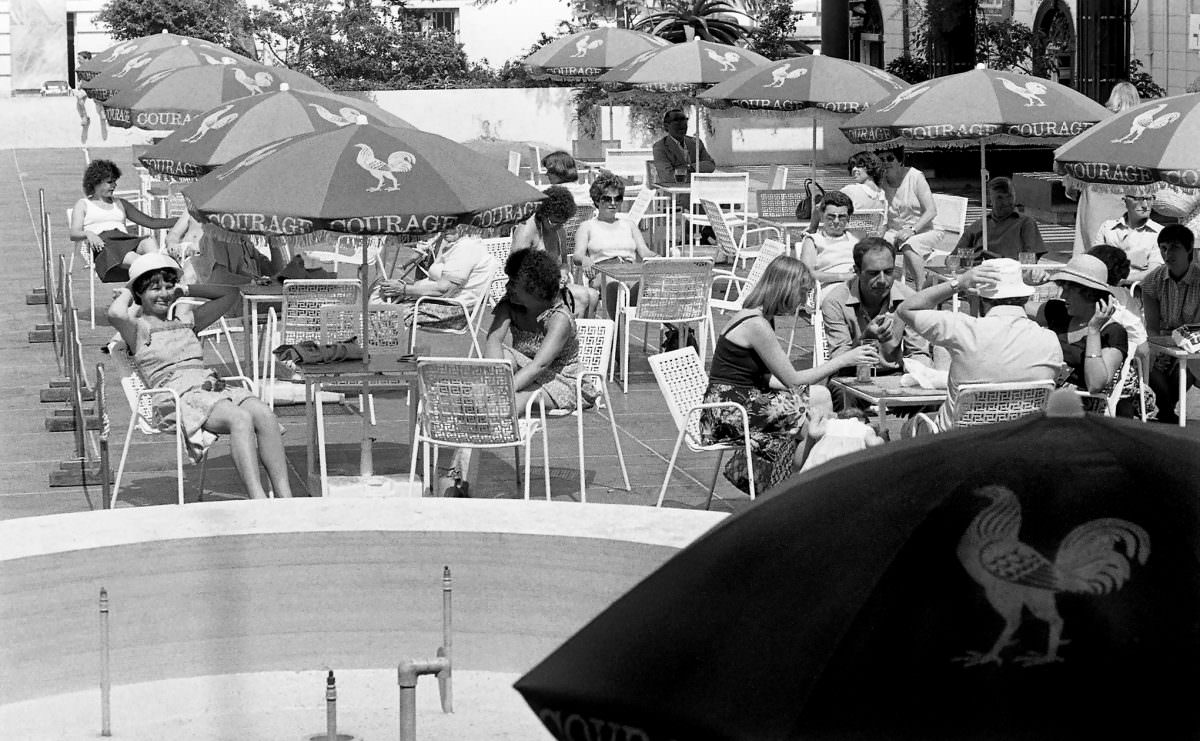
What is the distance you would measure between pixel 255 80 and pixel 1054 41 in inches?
827

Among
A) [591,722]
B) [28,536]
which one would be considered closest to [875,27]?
[28,536]

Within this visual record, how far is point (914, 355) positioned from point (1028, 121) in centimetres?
312

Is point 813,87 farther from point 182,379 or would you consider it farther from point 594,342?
point 182,379

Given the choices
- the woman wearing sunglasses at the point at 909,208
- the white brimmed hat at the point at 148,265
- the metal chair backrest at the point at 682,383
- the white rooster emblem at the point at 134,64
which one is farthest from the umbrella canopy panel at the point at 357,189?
the white rooster emblem at the point at 134,64

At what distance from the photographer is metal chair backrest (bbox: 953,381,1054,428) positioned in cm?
695

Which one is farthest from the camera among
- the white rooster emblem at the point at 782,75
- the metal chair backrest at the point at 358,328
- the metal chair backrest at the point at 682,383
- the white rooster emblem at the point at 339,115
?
the white rooster emblem at the point at 782,75

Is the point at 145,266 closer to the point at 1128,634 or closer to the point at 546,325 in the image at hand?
the point at 546,325

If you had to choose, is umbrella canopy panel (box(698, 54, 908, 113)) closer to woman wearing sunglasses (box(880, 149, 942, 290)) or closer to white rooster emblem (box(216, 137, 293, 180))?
woman wearing sunglasses (box(880, 149, 942, 290))

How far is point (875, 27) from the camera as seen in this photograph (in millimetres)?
39719

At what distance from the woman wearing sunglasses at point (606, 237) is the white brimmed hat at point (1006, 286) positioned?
4.50 m

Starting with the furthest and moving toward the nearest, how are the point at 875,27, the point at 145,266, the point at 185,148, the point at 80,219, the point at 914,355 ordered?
1. the point at 875,27
2. the point at 80,219
3. the point at 185,148
4. the point at 914,355
5. the point at 145,266

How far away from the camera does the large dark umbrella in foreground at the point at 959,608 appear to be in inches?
100

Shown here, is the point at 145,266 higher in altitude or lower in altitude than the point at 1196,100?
lower

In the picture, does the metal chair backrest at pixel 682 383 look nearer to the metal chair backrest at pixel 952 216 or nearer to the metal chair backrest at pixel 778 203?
the metal chair backrest at pixel 952 216
